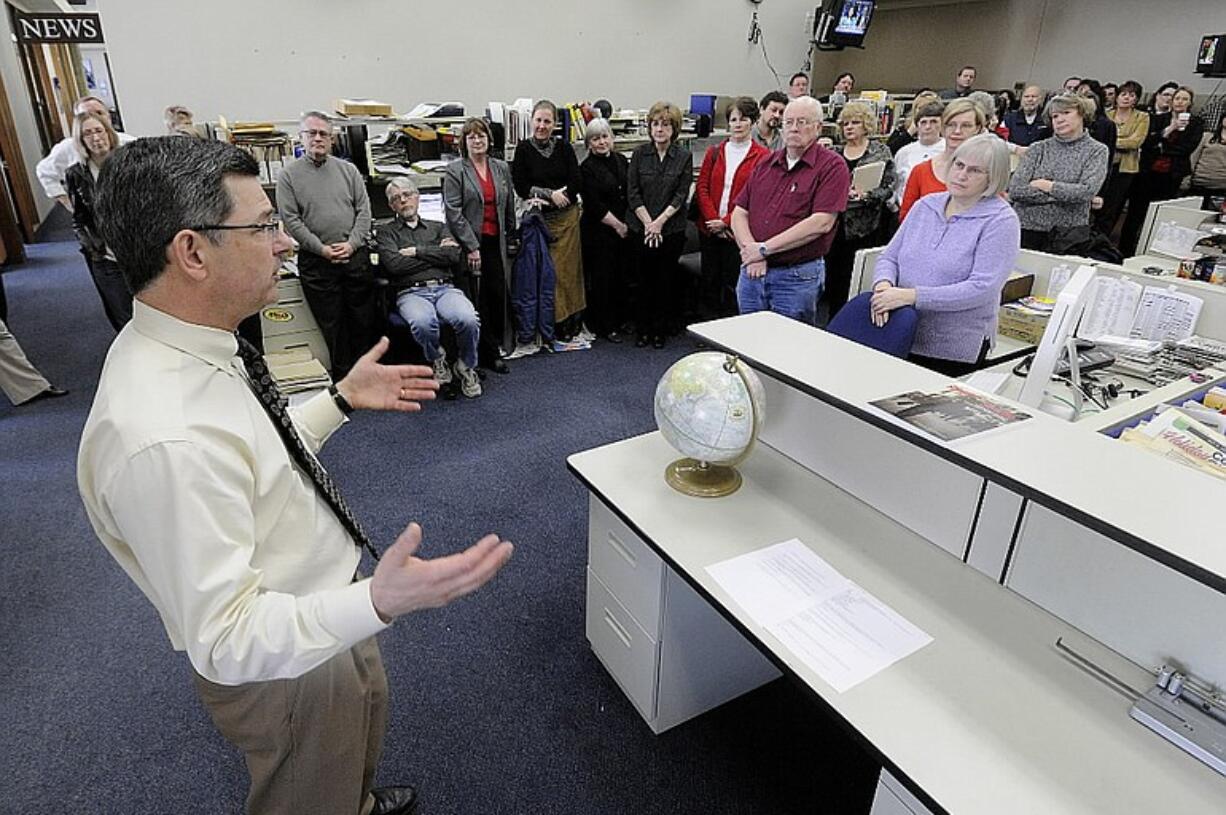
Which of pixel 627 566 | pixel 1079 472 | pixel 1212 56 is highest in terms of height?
pixel 1212 56

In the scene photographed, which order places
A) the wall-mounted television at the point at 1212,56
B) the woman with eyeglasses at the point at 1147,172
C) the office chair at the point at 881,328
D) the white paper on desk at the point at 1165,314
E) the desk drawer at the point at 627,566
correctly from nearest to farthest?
1. the desk drawer at the point at 627,566
2. the office chair at the point at 881,328
3. the white paper on desk at the point at 1165,314
4. the woman with eyeglasses at the point at 1147,172
5. the wall-mounted television at the point at 1212,56

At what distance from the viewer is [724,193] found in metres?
4.64

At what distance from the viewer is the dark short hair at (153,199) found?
1034 millimetres

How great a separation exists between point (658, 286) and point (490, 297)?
1.12 m

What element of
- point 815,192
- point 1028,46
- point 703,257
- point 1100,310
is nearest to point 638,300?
point 703,257

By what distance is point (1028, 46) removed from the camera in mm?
8812

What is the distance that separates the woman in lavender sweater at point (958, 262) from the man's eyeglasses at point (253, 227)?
1883mm

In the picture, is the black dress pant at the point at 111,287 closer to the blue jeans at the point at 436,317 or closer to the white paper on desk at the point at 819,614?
the blue jeans at the point at 436,317

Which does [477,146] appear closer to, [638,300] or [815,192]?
[638,300]

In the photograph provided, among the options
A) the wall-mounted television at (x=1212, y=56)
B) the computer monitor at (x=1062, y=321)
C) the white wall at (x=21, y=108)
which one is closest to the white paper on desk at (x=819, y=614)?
the computer monitor at (x=1062, y=321)

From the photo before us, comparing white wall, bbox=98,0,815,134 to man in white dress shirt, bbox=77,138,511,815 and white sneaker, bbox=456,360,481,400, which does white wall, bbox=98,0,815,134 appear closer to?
white sneaker, bbox=456,360,481,400

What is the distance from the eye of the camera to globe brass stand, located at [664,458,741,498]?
183cm

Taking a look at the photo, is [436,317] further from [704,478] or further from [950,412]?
[950,412]

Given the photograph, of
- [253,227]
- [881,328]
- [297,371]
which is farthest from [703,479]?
[297,371]
